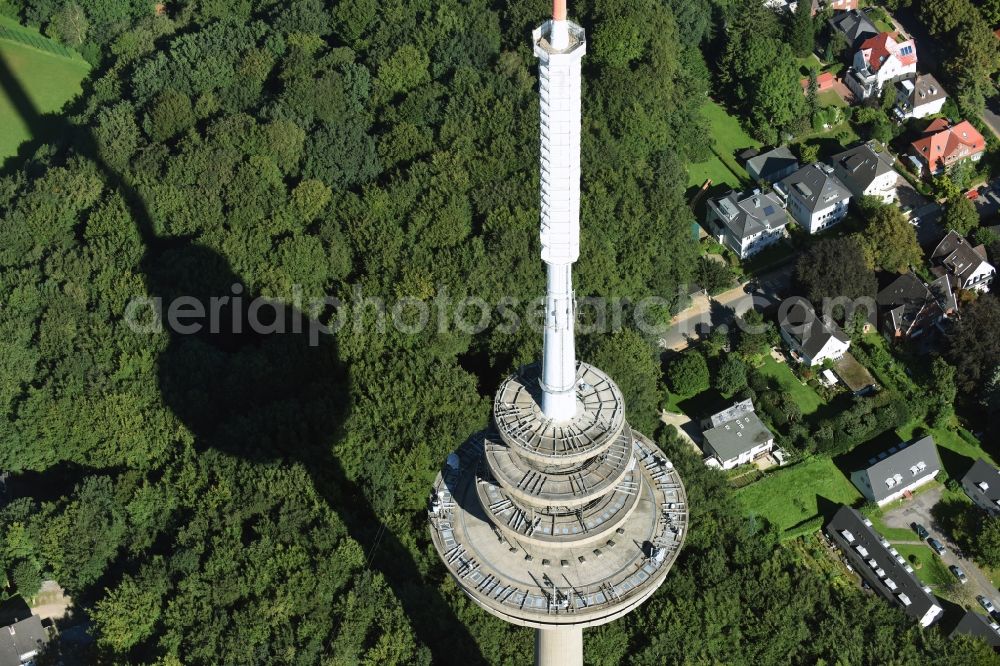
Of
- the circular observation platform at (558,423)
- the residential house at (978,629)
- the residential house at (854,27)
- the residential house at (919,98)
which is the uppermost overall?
the residential house at (854,27)

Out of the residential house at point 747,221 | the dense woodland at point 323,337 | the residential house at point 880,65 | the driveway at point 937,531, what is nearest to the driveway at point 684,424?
the dense woodland at point 323,337

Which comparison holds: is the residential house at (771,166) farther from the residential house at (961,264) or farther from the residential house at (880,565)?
the residential house at (880,565)

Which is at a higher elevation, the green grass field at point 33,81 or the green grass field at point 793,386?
the green grass field at point 33,81

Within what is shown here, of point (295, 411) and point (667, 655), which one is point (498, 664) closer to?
point (667, 655)

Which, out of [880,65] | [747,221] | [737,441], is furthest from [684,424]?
[880,65]

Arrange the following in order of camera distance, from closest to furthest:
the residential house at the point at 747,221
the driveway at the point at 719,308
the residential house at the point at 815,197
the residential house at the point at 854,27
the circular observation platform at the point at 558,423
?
the circular observation platform at the point at 558,423 < the driveway at the point at 719,308 < the residential house at the point at 747,221 < the residential house at the point at 815,197 < the residential house at the point at 854,27

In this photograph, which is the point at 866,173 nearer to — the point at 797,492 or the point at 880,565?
the point at 797,492

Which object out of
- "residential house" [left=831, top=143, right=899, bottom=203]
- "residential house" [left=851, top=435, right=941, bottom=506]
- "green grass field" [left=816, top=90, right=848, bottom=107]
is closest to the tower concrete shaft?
"residential house" [left=851, top=435, right=941, bottom=506]
